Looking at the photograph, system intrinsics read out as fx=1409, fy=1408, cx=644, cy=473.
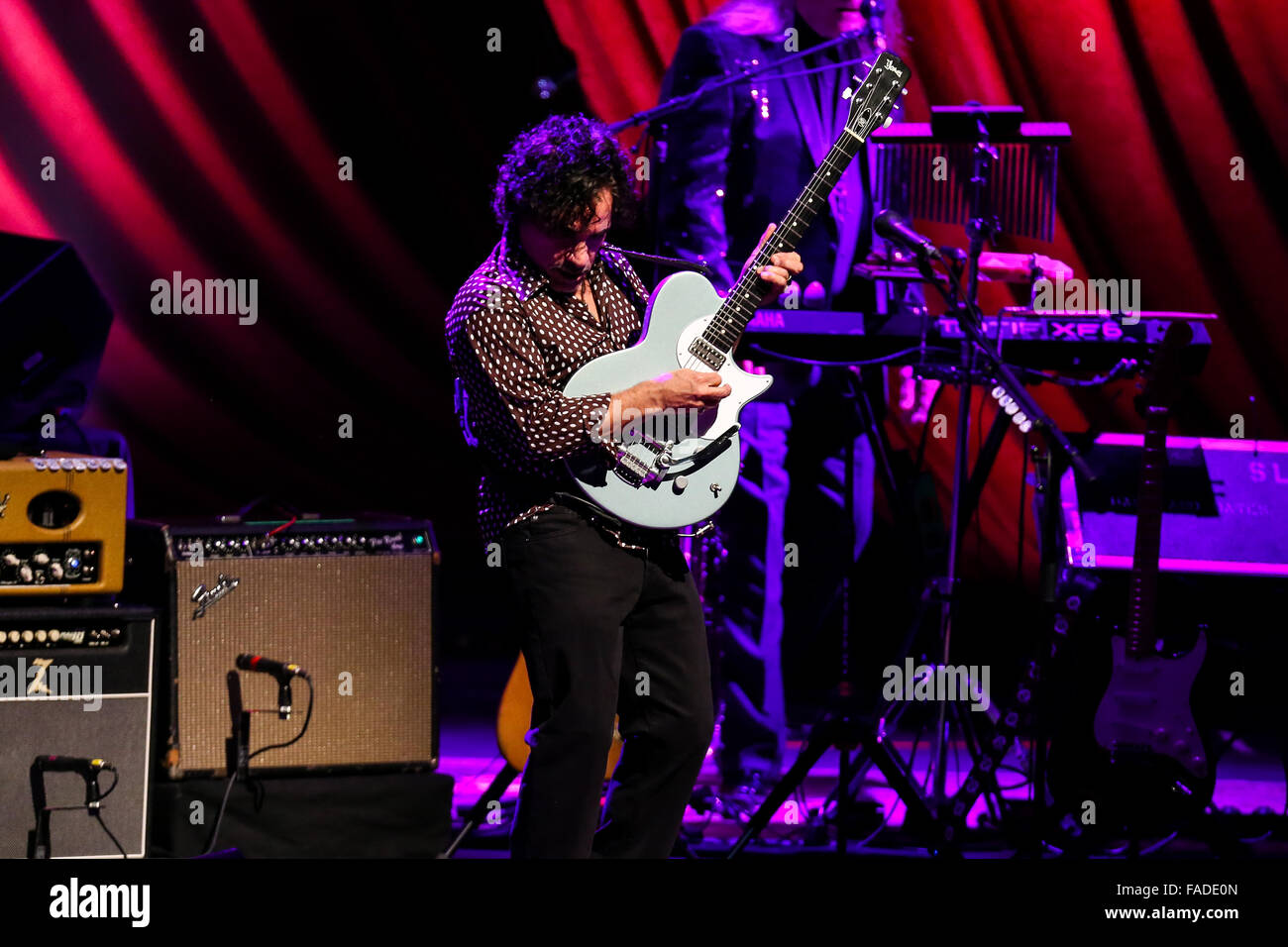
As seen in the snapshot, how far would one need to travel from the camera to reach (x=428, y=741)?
13.3 ft

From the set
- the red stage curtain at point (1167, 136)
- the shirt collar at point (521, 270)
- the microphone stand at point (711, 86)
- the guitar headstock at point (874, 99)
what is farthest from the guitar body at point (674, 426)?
the red stage curtain at point (1167, 136)

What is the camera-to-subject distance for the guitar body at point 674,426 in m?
3.08

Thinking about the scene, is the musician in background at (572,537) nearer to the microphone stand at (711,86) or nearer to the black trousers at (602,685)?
the black trousers at (602,685)

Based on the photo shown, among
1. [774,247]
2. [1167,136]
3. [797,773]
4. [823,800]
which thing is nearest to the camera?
[774,247]

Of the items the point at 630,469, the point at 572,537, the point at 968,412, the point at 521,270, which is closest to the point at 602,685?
the point at 572,537

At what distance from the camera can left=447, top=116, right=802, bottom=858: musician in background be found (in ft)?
9.86

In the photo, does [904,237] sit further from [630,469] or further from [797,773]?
[797,773]

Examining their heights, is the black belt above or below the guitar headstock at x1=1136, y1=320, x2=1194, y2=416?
below

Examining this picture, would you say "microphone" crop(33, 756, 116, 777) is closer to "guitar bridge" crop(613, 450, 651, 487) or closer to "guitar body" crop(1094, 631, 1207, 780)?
"guitar bridge" crop(613, 450, 651, 487)

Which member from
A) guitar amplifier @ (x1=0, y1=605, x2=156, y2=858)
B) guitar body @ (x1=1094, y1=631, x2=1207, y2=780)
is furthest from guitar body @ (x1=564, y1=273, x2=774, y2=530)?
guitar amplifier @ (x1=0, y1=605, x2=156, y2=858)

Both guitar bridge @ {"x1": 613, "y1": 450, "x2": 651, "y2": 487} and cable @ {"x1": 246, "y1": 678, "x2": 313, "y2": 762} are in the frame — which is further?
cable @ {"x1": 246, "y1": 678, "x2": 313, "y2": 762}

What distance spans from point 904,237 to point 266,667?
81.8 inches

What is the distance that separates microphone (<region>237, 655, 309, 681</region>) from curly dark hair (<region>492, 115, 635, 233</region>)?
1486 millimetres

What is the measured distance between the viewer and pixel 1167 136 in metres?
5.29
